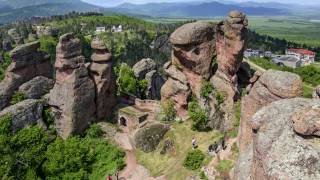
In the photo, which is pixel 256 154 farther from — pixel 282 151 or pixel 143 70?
pixel 143 70

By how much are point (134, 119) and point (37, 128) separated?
13141 millimetres

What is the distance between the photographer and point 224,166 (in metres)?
39.4

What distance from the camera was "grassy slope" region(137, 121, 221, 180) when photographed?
4422 centimetres

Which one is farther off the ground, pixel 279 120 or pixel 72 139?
pixel 279 120

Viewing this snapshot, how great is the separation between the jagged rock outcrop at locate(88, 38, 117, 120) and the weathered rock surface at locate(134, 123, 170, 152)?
7399 millimetres

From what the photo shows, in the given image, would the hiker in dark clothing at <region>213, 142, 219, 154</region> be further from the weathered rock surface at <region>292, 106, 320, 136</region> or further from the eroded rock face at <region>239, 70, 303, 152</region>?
the weathered rock surface at <region>292, 106, 320, 136</region>

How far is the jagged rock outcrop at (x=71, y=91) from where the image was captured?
52156 mm

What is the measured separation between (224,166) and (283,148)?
21.1 m

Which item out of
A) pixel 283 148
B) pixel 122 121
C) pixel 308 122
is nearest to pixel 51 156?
pixel 122 121

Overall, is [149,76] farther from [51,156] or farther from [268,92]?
[268,92]

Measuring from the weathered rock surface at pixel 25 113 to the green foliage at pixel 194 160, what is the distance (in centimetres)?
2157

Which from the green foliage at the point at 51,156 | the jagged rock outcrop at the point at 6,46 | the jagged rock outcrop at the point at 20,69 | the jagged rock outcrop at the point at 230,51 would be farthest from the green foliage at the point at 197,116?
the jagged rock outcrop at the point at 6,46

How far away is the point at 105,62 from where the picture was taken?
5581cm

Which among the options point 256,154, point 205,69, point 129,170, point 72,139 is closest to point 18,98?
point 72,139
